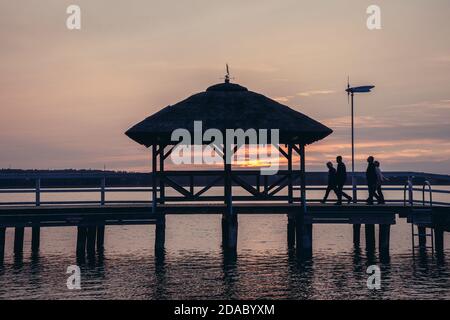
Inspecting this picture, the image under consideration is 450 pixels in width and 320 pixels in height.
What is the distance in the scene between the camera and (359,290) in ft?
74.4

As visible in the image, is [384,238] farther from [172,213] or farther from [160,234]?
[160,234]

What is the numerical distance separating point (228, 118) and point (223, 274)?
5896 millimetres

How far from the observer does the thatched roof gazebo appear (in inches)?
1128

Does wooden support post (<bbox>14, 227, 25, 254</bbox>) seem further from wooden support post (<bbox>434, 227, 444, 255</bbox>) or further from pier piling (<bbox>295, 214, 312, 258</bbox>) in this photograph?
wooden support post (<bbox>434, 227, 444, 255</bbox>)

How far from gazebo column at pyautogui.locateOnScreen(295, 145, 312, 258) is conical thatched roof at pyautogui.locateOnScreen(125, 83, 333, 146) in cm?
89

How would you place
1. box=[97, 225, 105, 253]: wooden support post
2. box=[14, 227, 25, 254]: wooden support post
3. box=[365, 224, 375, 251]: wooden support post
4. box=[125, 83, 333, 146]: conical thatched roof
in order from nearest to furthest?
box=[125, 83, 333, 146]: conical thatched roof < box=[14, 227, 25, 254]: wooden support post < box=[97, 225, 105, 253]: wooden support post < box=[365, 224, 375, 251]: wooden support post

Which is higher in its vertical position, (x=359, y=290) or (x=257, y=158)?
(x=257, y=158)

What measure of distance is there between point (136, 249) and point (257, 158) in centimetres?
838

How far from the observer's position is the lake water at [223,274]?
22.2 m

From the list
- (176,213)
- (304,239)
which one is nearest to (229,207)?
(176,213)

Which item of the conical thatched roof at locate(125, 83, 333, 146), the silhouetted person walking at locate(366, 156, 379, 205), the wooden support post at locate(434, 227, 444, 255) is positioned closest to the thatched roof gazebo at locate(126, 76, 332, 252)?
the conical thatched roof at locate(125, 83, 333, 146)
